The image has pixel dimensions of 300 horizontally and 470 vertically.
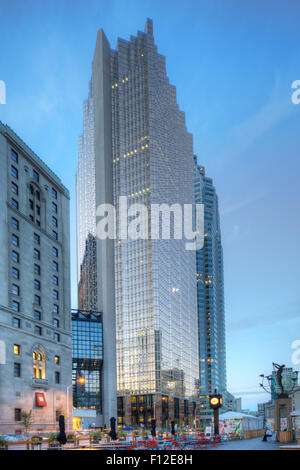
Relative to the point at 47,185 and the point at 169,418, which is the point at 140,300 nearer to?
the point at 169,418

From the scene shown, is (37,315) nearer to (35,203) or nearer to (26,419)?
(26,419)

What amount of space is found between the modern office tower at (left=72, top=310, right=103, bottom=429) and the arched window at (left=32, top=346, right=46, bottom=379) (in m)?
84.7

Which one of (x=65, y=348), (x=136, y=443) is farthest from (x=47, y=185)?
(x=136, y=443)

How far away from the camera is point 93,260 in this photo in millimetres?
199625

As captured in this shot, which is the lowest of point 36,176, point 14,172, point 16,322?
point 16,322

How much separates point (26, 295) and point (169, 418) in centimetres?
11987

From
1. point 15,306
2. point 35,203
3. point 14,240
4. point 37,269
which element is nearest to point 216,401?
point 15,306

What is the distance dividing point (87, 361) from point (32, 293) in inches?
3663

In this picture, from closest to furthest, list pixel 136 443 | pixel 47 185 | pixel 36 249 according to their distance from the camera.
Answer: pixel 136 443, pixel 36 249, pixel 47 185

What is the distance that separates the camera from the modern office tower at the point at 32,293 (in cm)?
7131

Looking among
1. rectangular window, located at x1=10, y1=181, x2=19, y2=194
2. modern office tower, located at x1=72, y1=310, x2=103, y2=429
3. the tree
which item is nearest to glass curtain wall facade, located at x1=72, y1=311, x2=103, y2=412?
modern office tower, located at x1=72, y1=310, x2=103, y2=429

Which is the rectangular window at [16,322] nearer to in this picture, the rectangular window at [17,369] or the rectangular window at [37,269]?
the rectangular window at [17,369]

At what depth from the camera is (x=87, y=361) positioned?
16738cm

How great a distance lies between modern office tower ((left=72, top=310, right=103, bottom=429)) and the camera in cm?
16312
